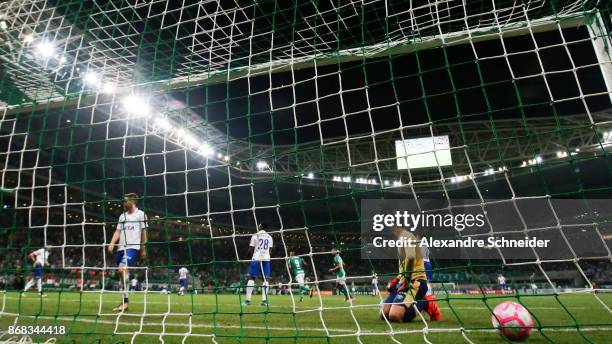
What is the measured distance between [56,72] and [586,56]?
54.6 ft

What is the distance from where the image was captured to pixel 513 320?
3590 mm

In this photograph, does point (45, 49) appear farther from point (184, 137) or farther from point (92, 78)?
point (184, 137)

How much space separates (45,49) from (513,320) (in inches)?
281

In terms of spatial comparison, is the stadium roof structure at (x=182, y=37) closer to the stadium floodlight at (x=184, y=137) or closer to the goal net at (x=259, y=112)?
the goal net at (x=259, y=112)

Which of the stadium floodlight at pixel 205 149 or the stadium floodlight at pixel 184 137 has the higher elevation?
the stadium floodlight at pixel 184 137

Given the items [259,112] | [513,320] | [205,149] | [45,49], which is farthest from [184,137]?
[513,320]

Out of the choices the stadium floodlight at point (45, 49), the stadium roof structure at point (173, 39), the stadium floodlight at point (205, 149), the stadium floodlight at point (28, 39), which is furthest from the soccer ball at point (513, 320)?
the stadium floodlight at point (28, 39)

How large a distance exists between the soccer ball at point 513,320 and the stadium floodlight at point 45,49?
268 inches

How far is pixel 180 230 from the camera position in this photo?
93.7 feet

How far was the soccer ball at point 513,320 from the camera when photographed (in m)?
3.50

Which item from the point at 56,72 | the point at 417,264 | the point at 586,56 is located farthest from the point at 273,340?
the point at 586,56

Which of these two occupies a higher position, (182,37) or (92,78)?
(92,78)

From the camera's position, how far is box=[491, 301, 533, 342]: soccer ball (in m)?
3.50

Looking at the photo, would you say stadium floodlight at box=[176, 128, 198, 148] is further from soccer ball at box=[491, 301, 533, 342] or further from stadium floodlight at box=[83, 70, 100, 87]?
soccer ball at box=[491, 301, 533, 342]
